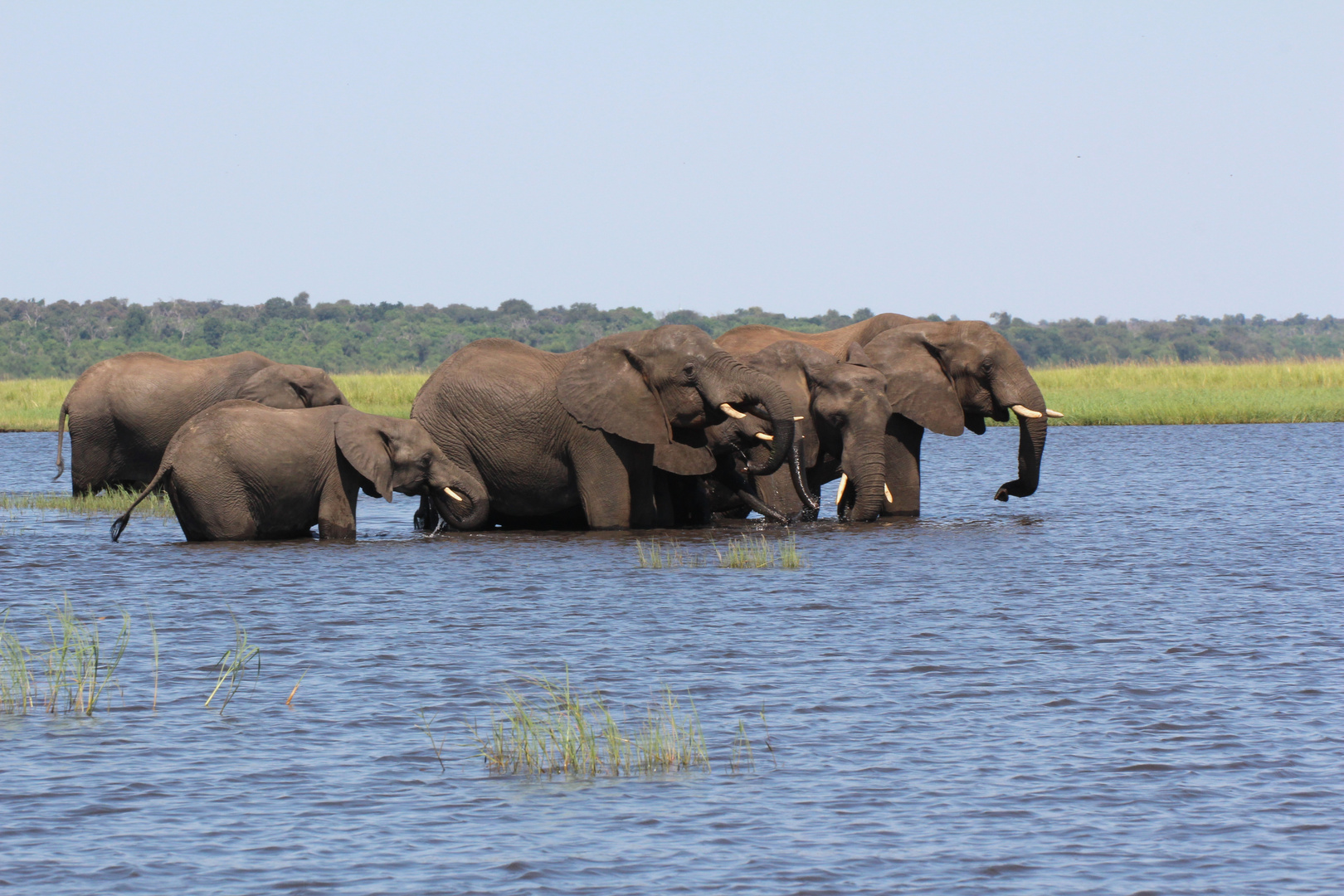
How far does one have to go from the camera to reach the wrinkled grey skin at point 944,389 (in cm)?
1873

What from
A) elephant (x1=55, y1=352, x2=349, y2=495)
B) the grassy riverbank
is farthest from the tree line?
elephant (x1=55, y1=352, x2=349, y2=495)

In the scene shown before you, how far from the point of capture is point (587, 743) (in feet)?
27.7

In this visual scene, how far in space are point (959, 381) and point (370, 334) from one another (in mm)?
98166

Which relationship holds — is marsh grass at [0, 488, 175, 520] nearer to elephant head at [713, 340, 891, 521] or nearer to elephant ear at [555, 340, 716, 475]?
elephant ear at [555, 340, 716, 475]

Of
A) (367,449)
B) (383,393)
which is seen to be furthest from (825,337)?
(383,393)

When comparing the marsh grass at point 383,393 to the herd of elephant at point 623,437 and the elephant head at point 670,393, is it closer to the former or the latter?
the herd of elephant at point 623,437

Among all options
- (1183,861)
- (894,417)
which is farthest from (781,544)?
(1183,861)

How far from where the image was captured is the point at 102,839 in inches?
283

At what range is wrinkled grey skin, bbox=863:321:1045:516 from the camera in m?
18.7

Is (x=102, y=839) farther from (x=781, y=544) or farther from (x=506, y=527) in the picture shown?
(x=506, y=527)

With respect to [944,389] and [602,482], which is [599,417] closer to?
[602,482]

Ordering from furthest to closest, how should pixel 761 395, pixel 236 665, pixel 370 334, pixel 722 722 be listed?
1. pixel 370 334
2. pixel 761 395
3. pixel 236 665
4. pixel 722 722

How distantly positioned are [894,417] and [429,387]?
4769 mm

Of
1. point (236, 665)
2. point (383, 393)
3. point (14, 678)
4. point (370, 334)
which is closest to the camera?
point (14, 678)
